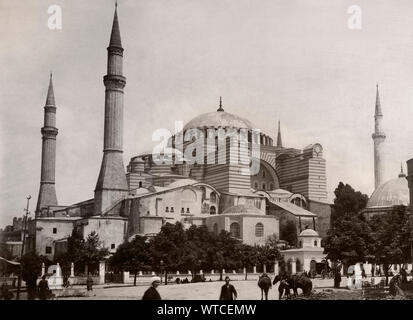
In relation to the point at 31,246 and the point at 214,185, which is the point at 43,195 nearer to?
the point at 31,246

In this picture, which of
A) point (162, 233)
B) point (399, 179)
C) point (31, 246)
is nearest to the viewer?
point (162, 233)

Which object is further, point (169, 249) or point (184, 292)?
point (169, 249)

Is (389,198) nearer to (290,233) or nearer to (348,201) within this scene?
(348,201)

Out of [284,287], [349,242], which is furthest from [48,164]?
[284,287]

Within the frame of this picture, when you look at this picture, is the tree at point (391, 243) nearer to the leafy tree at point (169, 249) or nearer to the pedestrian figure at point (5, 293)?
the leafy tree at point (169, 249)
